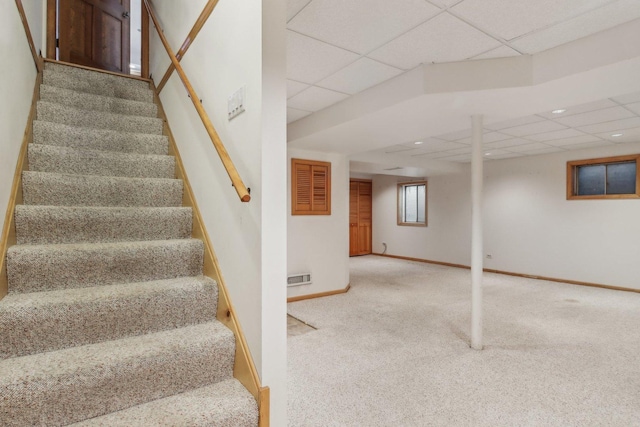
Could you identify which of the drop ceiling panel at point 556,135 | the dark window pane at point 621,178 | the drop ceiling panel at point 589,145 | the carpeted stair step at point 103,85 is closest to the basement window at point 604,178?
the dark window pane at point 621,178

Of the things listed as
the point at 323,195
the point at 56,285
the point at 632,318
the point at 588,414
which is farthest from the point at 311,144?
the point at 632,318

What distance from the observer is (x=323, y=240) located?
17.8ft

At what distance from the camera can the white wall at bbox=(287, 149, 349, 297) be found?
5.13 metres

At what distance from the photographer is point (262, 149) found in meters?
1.52

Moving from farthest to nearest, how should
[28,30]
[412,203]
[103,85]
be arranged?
1. [412,203]
2. [103,85]
3. [28,30]

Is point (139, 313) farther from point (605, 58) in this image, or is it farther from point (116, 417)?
point (605, 58)

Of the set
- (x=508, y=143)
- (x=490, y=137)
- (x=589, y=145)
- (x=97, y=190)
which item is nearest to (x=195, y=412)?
(x=97, y=190)

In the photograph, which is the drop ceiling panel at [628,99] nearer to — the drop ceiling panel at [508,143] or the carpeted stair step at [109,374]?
the drop ceiling panel at [508,143]

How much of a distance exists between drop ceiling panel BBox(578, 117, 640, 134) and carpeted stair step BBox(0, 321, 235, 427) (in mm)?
5182

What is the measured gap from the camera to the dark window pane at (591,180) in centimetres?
590

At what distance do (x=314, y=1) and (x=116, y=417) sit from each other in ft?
7.74

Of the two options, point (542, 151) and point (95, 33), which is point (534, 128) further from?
point (95, 33)

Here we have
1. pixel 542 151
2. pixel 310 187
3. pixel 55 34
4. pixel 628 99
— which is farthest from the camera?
pixel 542 151

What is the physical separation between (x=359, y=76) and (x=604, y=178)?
5355 millimetres
